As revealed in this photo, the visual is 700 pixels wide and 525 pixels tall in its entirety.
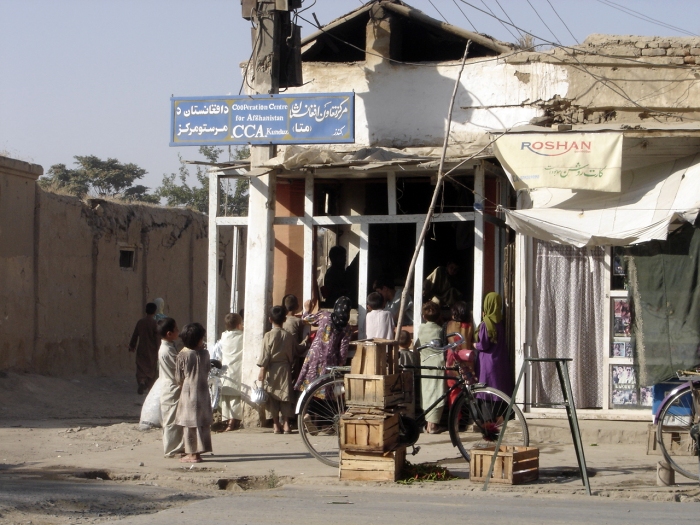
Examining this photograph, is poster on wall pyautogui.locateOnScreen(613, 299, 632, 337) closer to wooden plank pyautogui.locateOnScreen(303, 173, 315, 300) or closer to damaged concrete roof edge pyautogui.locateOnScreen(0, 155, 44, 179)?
wooden plank pyautogui.locateOnScreen(303, 173, 315, 300)

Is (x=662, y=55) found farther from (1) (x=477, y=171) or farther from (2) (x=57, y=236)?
(2) (x=57, y=236)

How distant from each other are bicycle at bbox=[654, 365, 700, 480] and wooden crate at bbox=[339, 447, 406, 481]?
2.05 meters

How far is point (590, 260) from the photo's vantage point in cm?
937

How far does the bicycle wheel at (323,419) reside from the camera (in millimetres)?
7758

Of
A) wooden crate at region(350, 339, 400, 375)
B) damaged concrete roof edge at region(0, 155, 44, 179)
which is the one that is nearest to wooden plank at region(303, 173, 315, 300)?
wooden crate at region(350, 339, 400, 375)

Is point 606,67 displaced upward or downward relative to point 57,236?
upward

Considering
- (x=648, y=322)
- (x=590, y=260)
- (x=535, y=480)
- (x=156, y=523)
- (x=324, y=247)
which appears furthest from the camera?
(x=324, y=247)

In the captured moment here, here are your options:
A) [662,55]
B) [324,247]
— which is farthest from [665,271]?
[324,247]

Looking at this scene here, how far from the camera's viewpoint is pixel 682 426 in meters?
7.27

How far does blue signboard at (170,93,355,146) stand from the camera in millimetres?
9750

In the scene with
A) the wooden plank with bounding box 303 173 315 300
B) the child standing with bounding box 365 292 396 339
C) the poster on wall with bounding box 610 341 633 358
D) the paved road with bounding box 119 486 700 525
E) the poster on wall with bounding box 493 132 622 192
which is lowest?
the paved road with bounding box 119 486 700 525

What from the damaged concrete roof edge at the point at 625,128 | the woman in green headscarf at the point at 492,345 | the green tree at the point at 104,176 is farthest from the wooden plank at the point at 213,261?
the green tree at the point at 104,176

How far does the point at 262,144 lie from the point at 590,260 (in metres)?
3.81

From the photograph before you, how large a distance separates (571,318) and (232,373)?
12.6 ft
